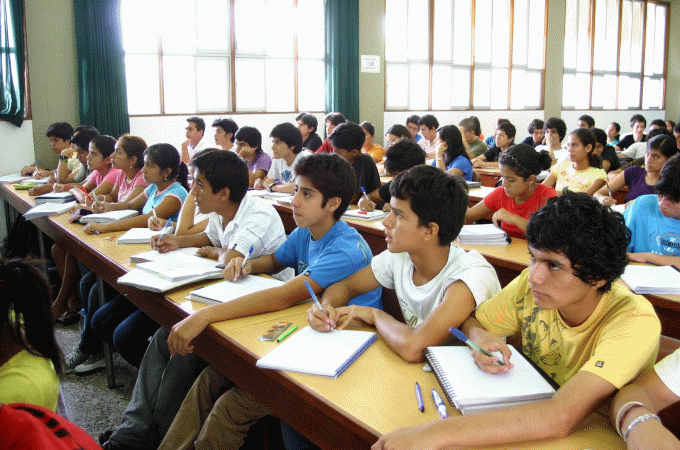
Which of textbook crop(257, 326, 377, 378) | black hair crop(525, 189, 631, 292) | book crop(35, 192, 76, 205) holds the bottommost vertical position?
textbook crop(257, 326, 377, 378)

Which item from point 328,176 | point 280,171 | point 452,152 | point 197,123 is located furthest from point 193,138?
point 328,176

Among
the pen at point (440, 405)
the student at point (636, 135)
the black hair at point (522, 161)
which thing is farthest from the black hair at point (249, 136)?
the student at point (636, 135)

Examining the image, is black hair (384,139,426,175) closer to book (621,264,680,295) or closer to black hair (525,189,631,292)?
book (621,264,680,295)

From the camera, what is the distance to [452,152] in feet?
15.1

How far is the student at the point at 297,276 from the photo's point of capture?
1.64 metres

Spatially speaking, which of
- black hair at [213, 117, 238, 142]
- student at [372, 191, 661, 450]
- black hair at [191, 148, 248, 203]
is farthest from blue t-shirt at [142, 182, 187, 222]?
black hair at [213, 117, 238, 142]

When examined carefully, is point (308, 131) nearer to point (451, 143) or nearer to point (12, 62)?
point (451, 143)

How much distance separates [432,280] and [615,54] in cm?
1152

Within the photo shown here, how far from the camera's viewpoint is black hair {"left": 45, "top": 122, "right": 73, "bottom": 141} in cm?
554

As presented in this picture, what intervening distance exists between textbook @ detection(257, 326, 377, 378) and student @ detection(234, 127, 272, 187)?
11.6ft

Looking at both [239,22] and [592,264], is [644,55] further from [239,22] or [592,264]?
[592,264]

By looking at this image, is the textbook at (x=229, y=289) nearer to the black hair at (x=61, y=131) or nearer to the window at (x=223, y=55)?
the black hair at (x=61, y=131)

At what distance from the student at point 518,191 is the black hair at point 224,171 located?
1170 millimetres

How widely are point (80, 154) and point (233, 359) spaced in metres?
3.91
